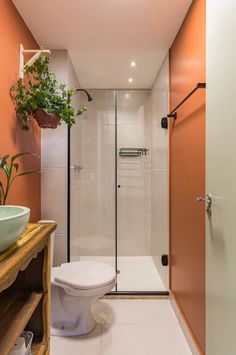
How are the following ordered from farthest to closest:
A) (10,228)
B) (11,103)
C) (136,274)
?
(136,274) < (11,103) < (10,228)

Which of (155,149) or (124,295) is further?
(155,149)

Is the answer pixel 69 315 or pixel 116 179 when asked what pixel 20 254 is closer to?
pixel 69 315

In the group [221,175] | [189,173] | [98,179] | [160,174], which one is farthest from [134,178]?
[221,175]

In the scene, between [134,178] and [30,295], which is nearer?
[30,295]

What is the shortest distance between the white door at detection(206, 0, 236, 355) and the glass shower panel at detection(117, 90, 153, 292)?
2.00 m

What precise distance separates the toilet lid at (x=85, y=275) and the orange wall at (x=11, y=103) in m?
0.52

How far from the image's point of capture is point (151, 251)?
326 cm

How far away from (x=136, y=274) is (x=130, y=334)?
3.31 ft

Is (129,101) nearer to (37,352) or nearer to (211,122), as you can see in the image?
(211,122)

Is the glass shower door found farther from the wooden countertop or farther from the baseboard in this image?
the wooden countertop

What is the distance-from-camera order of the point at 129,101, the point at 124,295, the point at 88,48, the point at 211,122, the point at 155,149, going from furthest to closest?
the point at 129,101
the point at 155,149
the point at 124,295
the point at 88,48
the point at 211,122

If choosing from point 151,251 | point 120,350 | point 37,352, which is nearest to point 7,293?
point 37,352

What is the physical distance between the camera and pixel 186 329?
1795mm

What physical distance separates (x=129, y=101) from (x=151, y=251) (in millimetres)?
1992
